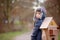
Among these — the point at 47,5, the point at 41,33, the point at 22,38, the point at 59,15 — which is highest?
the point at 47,5

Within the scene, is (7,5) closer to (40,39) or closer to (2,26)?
(2,26)

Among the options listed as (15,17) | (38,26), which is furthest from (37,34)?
(15,17)

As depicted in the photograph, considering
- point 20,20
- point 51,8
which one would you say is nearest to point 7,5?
point 20,20

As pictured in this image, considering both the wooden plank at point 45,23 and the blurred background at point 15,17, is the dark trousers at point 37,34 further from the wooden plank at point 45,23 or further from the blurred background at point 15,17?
the blurred background at point 15,17

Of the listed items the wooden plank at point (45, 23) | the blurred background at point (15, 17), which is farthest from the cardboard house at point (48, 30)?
the blurred background at point (15, 17)

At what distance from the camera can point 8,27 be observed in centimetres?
179

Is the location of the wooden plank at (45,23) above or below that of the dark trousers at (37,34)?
above

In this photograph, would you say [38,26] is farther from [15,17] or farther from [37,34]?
[15,17]

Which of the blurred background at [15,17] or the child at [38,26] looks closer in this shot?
the child at [38,26]

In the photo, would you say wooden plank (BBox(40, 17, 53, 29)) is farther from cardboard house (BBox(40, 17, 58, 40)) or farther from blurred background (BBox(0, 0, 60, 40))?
blurred background (BBox(0, 0, 60, 40))

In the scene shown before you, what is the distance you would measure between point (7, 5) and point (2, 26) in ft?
0.84

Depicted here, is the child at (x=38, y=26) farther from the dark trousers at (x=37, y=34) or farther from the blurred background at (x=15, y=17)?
the blurred background at (x=15, y=17)

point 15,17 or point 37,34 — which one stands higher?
point 15,17

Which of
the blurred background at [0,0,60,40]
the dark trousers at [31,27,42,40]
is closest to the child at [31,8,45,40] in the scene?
the dark trousers at [31,27,42,40]
